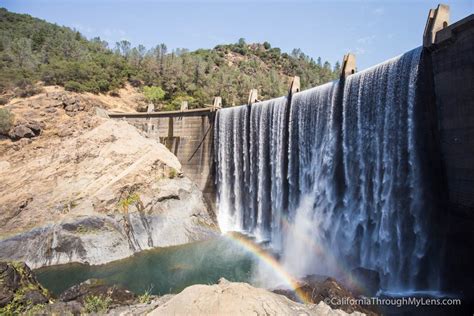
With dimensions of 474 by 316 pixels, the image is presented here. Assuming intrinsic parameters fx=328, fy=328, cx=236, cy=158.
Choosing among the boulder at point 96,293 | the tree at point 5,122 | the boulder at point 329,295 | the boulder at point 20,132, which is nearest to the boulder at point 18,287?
the boulder at point 96,293

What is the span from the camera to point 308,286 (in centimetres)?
1522

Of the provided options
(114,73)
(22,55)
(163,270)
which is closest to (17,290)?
(163,270)

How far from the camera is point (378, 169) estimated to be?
18453mm

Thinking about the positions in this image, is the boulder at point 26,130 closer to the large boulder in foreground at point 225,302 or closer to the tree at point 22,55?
the tree at point 22,55

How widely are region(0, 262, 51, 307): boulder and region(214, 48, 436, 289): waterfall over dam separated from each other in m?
15.4

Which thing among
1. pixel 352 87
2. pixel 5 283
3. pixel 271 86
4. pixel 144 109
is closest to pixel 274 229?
pixel 352 87

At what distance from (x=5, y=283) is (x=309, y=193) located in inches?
737

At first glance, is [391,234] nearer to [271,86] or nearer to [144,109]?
[144,109]

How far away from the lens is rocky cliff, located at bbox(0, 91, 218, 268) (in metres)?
23.1

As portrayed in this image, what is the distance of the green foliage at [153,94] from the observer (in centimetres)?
5712

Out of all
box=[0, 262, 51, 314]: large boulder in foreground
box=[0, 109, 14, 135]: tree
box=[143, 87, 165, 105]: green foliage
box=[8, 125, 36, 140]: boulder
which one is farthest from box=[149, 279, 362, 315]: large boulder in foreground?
box=[143, 87, 165, 105]: green foliage

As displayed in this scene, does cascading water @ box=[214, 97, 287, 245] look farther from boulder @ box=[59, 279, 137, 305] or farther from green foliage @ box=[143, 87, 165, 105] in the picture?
green foliage @ box=[143, 87, 165, 105]

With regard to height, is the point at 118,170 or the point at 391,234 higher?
the point at 118,170

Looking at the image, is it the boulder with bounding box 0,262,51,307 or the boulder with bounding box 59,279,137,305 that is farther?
the boulder with bounding box 59,279,137,305
